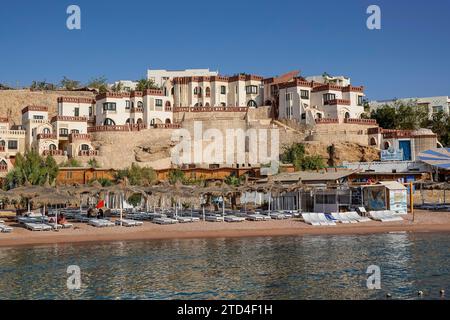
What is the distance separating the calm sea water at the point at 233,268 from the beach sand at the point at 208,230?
201cm

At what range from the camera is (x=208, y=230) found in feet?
108

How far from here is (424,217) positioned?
36.7 meters

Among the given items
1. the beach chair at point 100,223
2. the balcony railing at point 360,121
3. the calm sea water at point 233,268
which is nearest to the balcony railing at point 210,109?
the balcony railing at point 360,121

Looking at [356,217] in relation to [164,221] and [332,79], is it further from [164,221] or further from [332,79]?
[332,79]

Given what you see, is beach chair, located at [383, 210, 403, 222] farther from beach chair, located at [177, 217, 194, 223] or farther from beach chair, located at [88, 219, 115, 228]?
beach chair, located at [88, 219, 115, 228]

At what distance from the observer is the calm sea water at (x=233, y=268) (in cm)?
1678

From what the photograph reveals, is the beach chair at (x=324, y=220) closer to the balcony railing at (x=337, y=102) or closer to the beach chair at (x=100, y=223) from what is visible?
the beach chair at (x=100, y=223)

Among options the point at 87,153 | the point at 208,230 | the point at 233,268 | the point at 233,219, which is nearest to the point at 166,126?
the point at 87,153

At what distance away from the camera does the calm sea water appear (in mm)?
16781

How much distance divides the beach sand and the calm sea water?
79.1 inches

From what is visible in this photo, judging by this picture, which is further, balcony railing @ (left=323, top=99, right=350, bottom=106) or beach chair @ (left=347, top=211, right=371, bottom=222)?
balcony railing @ (left=323, top=99, right=350, bottom=106)

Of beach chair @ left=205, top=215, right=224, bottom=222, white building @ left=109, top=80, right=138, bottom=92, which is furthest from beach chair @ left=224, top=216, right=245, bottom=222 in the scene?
white building @ left=109, top=80, right=138, bottom=92
